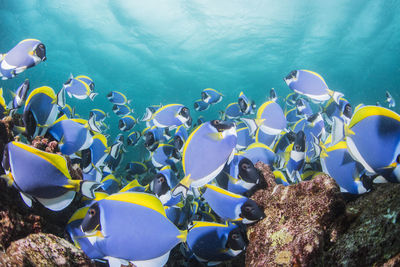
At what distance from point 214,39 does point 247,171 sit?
88.1 feet

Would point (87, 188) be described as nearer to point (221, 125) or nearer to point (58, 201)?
point (58, 201)

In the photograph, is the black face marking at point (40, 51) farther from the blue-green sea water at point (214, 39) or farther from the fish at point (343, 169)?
the blue-green sea water at point (214, 39)

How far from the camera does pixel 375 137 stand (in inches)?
51.4

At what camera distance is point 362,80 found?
3809cm

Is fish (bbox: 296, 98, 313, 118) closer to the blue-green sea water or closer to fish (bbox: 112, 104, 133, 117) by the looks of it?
fish (bbox: 112, 104, 133, 117)

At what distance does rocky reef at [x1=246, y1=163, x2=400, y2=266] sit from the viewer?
3.37 feet

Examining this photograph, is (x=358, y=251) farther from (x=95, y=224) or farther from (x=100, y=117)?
(x=100, y=117)

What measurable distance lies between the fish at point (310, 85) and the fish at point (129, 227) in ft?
8.89

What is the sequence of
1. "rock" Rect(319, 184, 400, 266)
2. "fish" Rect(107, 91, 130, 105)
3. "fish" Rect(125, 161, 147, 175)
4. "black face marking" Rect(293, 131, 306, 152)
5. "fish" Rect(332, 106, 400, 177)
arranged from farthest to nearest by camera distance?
"fish" Rect(107, 91, 130, 105)
"fish" Rect(125, 161, 147, 175)
"black face marking" Rect(293, 131, 306, 152)
"fish" Rect(332, 106, 400, 177)
"rock" Rect(319, 184, 400, 266)

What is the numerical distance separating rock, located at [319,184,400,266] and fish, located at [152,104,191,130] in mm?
2874

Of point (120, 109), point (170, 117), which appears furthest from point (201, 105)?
point (120, 109)

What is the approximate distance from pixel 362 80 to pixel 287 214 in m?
47.2

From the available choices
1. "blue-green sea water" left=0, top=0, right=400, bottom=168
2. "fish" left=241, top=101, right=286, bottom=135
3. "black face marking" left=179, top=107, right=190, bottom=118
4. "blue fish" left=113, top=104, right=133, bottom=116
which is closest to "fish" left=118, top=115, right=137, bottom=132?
"blue fish" left=113, top=104, right=133, bottom=116

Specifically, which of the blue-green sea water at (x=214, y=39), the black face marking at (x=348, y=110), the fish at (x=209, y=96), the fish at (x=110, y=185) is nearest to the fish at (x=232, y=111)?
the fish at (x=209, y=96)
